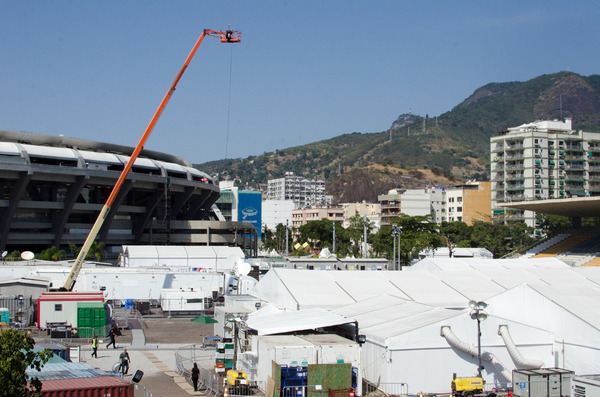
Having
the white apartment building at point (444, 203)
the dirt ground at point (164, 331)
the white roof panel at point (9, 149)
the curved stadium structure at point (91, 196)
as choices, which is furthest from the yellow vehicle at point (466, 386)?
the white apartment building at point (444, 203)

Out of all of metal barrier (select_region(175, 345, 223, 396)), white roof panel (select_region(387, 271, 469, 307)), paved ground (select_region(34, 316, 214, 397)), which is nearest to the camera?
metal barrier (select_region(175, 345, 223, 396))

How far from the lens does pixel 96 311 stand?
4041 cm

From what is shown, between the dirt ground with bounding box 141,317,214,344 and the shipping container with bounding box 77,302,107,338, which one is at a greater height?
the shipping container with bounding box 77,302,107,338

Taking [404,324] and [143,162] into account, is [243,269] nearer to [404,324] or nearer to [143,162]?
[404,324]

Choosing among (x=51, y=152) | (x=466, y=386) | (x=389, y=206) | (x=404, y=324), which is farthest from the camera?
(x=389, y=206)

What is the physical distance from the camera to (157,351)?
117 feet

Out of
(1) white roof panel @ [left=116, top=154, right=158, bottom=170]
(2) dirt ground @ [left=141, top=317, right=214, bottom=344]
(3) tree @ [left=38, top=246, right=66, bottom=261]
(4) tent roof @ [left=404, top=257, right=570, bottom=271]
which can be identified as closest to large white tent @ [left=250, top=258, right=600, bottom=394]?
(2) dirt ground @ [left=141, top=317, right=214, bottom=344]

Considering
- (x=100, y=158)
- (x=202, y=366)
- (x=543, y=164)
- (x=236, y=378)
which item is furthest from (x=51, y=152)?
(x=543, y=164)

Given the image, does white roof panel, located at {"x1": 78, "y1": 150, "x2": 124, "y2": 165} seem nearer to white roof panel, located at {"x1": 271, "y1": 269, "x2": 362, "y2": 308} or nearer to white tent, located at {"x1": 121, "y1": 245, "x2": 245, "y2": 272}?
white tent, located at {"x1": 121, "y1": 245, "x2": 245, "y2": 272}

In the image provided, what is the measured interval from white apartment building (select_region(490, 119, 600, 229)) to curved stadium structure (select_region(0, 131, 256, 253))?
2098 inches

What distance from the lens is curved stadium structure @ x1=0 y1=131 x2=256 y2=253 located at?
280 ft

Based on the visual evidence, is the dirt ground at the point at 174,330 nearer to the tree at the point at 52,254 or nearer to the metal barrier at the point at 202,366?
the metal barrier at the point at 202,366

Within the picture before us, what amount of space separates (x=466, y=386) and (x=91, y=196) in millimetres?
82006

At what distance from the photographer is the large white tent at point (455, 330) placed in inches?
1025
